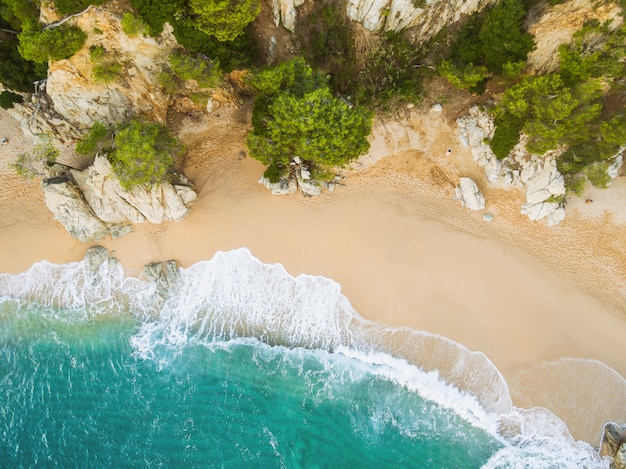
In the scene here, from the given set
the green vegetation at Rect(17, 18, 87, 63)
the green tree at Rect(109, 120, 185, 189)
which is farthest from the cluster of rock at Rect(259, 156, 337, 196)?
the green vegetation at Rect(17, 18, 87, 63)

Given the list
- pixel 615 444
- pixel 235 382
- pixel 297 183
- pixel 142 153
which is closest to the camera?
pixel 142 153

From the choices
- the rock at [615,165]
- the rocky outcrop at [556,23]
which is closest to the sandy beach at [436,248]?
the rock at [615,165]

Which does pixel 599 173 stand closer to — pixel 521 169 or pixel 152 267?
pixel 521 169

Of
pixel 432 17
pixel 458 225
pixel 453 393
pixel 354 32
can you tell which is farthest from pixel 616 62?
pixel 453 393

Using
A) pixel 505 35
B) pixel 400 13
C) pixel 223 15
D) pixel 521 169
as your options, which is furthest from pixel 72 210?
pixel 521 169

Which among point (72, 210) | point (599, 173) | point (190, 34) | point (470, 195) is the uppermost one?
point (599, 173)

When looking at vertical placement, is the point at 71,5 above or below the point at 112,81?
above

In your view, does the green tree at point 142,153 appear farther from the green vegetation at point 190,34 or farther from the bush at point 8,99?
the bush at point 8,99
